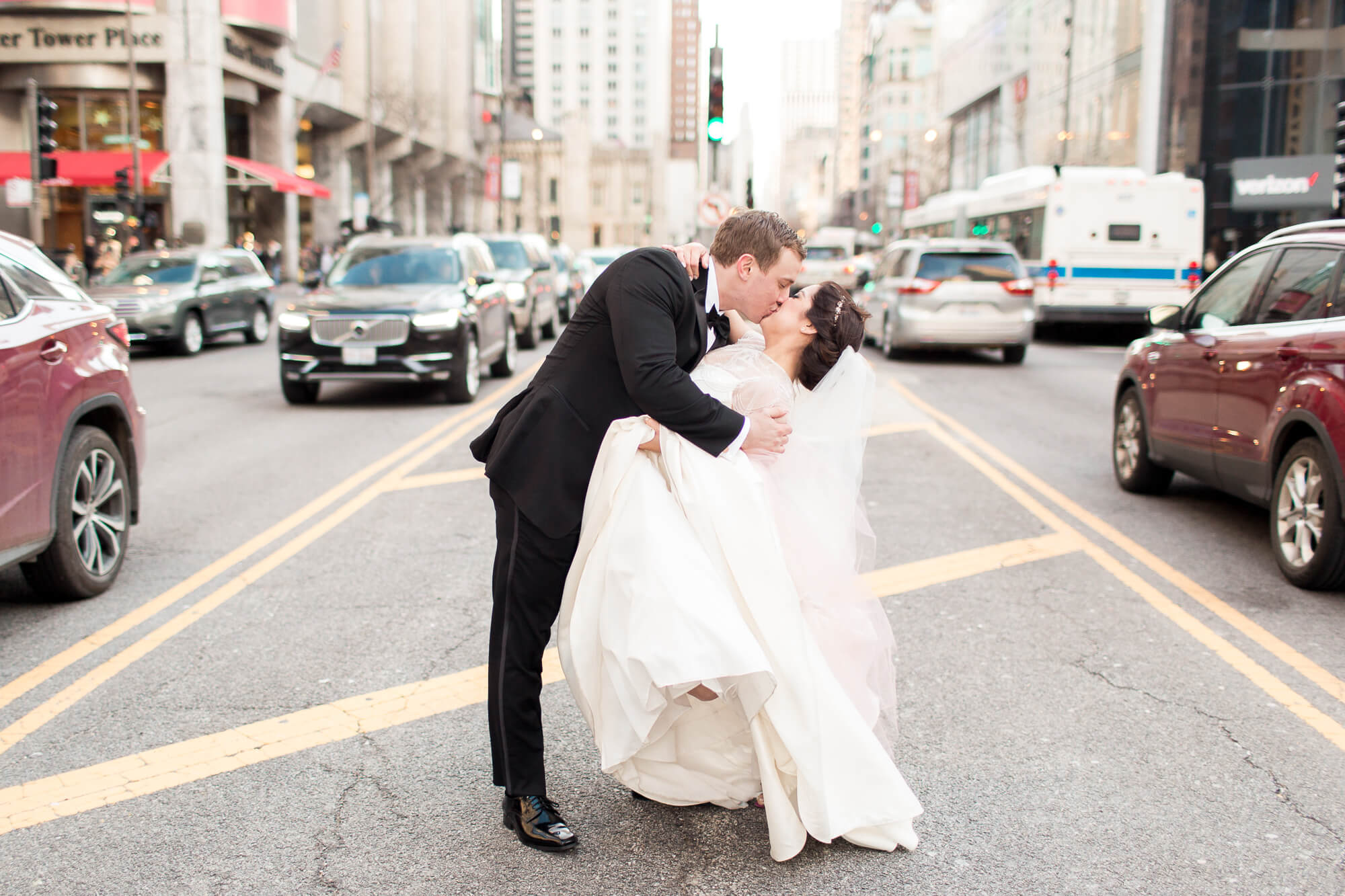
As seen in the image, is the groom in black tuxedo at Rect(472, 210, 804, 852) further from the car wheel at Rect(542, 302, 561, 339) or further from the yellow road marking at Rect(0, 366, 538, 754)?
the car wheel at Rect(542, 302, 561, 339)

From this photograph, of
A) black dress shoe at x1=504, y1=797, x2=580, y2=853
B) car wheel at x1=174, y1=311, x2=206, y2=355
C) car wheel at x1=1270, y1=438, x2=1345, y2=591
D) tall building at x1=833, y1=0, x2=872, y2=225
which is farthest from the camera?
tall building at x1=833, y1=0, x2=872, y2=225

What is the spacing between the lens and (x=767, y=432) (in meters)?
3.13

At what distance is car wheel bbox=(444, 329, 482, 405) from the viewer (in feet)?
42.3

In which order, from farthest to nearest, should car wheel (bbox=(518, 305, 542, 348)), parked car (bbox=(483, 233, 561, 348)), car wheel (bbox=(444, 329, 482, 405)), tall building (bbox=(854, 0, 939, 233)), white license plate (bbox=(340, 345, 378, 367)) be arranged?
tall building (bbox=(854, 0, 939, 233)) < car wheel (bbox=(518, 305, 542, 348)) < parked car (bbox=(483, 233, 561, 348)) < car wheel (bbox=(444, 329, 482, 405)) < white license plate (bbox=(340, 345, 378, 367))

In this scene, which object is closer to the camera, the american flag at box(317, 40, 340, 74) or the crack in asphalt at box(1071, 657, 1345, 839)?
the crack in asphalt at box(1071, 657, 1345, 839)

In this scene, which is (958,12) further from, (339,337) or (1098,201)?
(339,337)

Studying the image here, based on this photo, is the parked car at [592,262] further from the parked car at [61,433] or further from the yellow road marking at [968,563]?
the parked car at [61,433]

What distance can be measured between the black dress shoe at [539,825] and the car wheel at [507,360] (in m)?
12.7

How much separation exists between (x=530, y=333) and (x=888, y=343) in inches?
233

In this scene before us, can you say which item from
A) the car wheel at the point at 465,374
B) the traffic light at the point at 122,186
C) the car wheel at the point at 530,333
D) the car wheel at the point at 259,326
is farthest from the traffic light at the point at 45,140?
the car wheel at the point at 465,374

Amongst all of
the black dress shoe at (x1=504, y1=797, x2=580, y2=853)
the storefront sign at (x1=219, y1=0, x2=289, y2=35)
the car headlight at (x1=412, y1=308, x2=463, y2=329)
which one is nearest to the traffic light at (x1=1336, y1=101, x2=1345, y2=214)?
the car headlight at (x1=412, y1=308, x2=463, y2=329)

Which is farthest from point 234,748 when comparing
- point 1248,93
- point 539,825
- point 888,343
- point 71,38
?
point 71,38

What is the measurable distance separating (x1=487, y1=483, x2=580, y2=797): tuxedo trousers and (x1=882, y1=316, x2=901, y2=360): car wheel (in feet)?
52.0

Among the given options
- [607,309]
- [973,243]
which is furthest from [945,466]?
[973,243]
